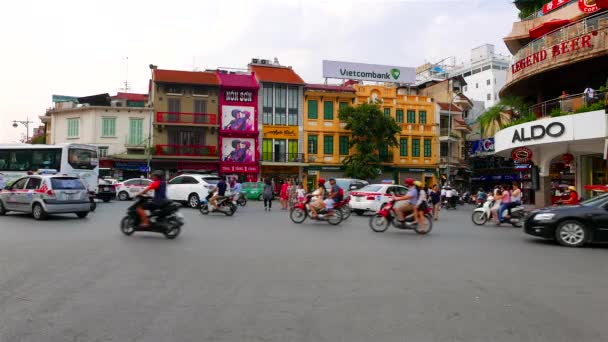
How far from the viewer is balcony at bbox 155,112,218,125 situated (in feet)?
151

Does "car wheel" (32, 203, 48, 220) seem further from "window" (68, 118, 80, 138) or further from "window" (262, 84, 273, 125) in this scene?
"window" (68, 118, 80, 138)

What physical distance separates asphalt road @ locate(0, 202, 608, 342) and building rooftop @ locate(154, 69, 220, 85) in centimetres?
3560

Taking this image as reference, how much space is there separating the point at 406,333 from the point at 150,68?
48153 millimetres

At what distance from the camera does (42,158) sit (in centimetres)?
2652

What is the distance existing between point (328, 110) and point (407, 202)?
118ft

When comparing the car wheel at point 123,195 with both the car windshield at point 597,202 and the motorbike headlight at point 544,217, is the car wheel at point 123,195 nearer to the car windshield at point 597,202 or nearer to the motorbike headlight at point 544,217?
the motorbike headlight at point 544,217

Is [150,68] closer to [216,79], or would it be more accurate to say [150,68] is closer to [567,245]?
[216,79]

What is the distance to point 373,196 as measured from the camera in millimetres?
22266

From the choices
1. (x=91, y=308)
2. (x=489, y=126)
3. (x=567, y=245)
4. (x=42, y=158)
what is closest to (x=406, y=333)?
Result: (x=91, y=308)

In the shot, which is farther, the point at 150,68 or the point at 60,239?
the point at 150,68

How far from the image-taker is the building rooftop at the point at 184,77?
46.0 metres

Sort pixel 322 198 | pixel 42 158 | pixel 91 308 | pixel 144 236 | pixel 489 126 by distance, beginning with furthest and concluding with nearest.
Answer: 1. pixel 489 126
2. pixel 42 158
3. pixel 322 198
4. pixel 144 236
5. pixel 91 308

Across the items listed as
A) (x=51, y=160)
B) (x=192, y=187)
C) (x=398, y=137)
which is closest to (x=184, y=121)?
(x=51, y=160)

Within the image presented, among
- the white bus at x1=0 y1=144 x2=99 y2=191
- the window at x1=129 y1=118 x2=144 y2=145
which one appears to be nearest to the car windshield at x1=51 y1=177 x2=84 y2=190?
the white bus at x1=0 y1=144 x2=99 y2=191
